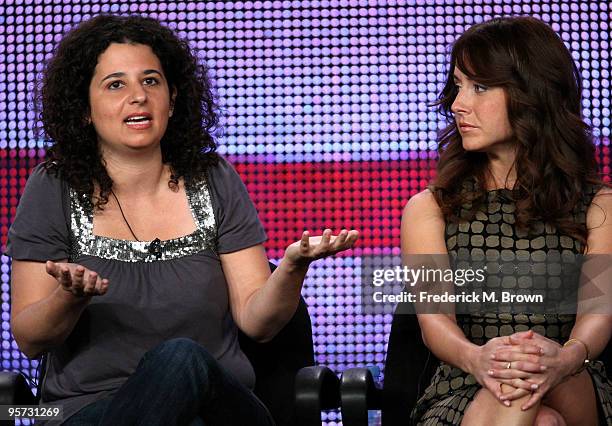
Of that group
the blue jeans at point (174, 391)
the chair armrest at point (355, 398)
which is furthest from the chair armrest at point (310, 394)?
the blue jeans at point (174, 391)

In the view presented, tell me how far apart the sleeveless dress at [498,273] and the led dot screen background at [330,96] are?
0.69 metres

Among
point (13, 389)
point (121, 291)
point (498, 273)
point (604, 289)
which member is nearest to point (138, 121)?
point (121, 291)

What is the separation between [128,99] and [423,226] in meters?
0.70

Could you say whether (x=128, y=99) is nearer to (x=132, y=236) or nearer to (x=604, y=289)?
(x=132, y=236)

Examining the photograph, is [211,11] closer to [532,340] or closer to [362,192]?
[362,192]

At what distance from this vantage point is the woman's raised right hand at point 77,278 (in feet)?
6.27

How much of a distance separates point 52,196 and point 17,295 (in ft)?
0.74

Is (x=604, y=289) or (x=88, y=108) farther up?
(x=88, y=108)

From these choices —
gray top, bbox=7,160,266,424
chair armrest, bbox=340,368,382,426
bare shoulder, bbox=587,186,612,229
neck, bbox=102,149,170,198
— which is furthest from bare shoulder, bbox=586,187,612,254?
neck, bbox=102,149,170,198

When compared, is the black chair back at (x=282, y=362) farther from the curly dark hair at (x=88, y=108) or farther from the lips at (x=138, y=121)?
the lips at (x=138, y=121)

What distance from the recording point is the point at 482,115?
90.7 inches

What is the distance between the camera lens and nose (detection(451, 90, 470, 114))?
7.59 feet

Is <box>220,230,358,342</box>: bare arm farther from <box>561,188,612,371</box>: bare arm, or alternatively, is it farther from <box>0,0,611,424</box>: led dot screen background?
<box>0,0,611,424</box>: led dot screen background

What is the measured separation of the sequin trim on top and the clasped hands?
66 centimetres
